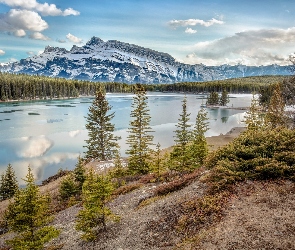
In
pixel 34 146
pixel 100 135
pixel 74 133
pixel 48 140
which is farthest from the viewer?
pixel 74 133

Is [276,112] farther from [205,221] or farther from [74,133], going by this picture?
[74,133]

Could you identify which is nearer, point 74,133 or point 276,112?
point 276,112

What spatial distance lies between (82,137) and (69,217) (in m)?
40.5

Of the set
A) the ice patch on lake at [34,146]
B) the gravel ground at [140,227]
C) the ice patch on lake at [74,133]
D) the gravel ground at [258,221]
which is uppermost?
the gravel ground at [258,221]

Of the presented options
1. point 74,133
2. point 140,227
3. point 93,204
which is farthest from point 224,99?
point 93,204

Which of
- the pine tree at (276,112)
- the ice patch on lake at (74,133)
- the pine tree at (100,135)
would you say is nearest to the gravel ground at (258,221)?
the pine tree at (100,135)

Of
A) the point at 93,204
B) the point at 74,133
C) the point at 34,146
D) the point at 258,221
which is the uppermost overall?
the point at 258,221

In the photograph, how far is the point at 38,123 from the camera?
77.2 m

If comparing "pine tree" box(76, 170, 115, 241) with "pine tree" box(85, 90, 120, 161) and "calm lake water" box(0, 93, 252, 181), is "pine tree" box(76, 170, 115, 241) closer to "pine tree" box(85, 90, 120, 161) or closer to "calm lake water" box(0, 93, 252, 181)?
"calm lake water" box(0, 93, 252, 181)

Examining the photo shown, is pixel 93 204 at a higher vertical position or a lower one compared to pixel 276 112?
lower

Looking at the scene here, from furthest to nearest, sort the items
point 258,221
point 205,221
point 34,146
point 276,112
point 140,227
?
1. point 34,146
2. point 276,112
3. point 140,227
4. point 205,221
5. point 258,221

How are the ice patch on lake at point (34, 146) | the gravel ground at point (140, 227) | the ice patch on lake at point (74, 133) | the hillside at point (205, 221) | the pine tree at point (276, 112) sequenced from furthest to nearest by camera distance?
the ice patch on lake at point (74, 133)
the ice patch on lake at point (34, 146)
the pine tree at point (276, 112)
the gravel ground at point (140, 227)
the hillside at point (205, 221)

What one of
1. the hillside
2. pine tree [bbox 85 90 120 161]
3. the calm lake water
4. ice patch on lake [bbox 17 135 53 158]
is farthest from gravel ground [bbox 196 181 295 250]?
ice patch on lake [bbox 17 135 53 158]

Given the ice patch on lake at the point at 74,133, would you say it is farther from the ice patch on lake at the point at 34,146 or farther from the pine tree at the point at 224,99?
the pine tree at the point at 224,99
